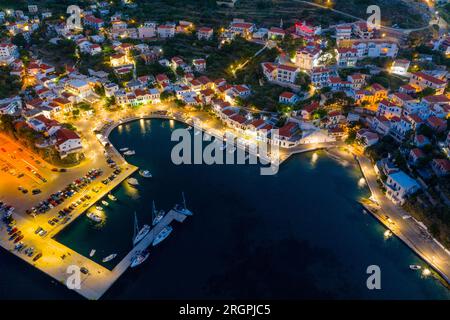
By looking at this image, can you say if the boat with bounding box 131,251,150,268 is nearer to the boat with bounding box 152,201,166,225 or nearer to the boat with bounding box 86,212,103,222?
the boat with bounding box 152,201,166,225

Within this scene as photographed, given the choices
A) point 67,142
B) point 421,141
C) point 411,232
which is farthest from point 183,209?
point 421,141

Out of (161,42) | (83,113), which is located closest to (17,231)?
(83,113)

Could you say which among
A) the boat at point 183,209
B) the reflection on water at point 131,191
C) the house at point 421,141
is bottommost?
the boat at point 183,209

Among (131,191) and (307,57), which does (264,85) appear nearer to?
(307,57)

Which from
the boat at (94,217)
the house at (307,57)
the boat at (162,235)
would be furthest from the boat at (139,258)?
the house at (307,57)

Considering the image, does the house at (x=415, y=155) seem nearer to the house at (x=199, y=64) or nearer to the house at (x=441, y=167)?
the house at (x=441, y=167)
